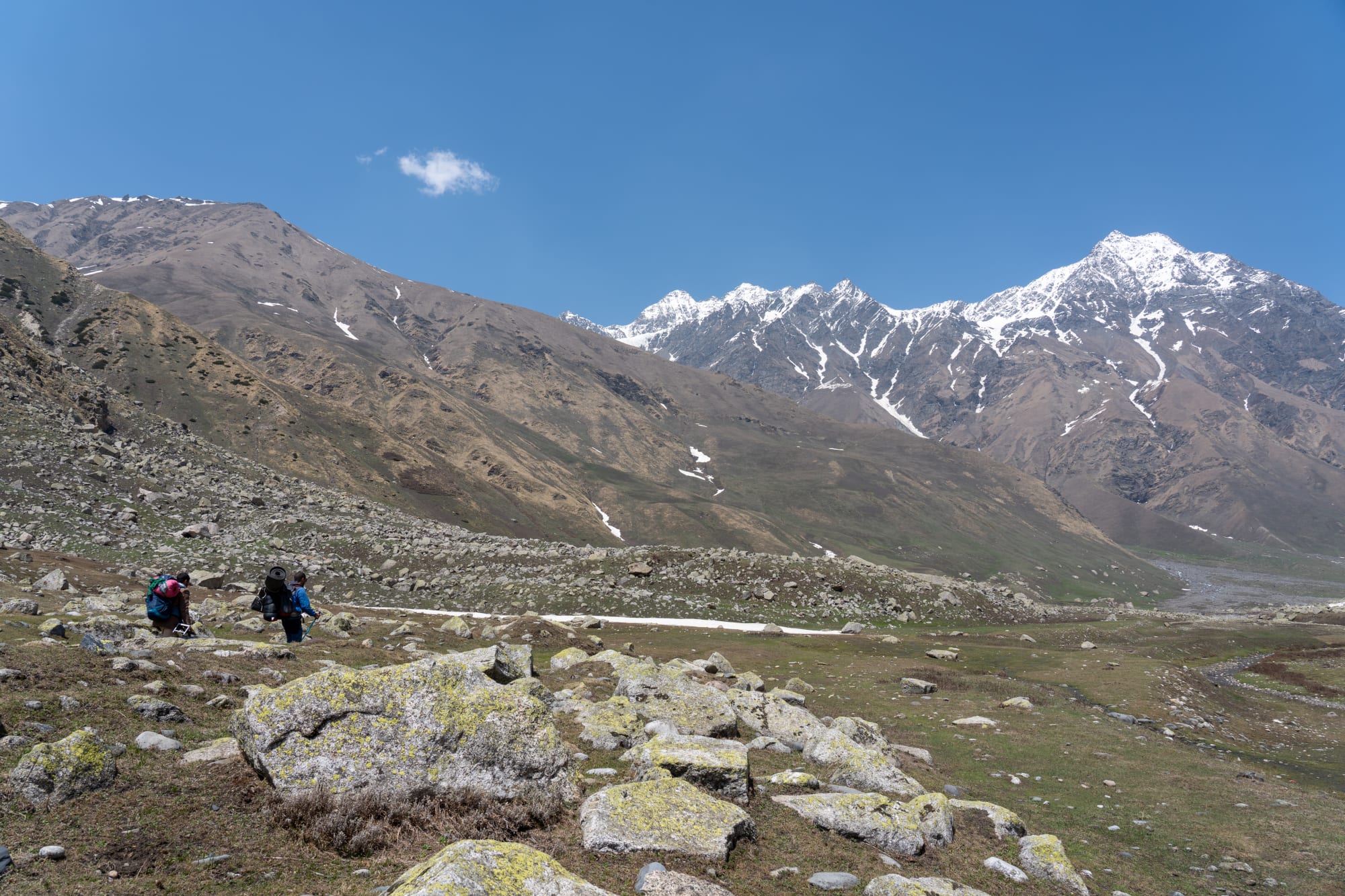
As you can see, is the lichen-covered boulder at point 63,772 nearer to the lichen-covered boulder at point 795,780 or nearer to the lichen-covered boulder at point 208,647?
the lichen-covered boulder at point 208,647

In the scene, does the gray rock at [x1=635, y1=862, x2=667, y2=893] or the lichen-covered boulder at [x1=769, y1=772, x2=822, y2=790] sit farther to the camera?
the lichen-covered boulder at [x1=769, y1=772, x2=822, y2=790]

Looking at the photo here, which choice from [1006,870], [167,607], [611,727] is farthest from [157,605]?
[1006,870]

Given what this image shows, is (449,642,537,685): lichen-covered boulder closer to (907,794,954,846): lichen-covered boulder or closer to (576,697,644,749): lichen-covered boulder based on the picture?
(576,697,644,749): lichen-covered boulder

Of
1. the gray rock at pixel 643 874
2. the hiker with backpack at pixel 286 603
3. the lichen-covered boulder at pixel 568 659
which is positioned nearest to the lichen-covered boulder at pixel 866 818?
the gray rock at pixel 643 874

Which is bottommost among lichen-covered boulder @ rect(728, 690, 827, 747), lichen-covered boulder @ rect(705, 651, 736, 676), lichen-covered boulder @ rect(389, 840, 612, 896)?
lichen-covered boulder @ rect(705, 651, 736, 676)

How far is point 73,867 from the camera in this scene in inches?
286

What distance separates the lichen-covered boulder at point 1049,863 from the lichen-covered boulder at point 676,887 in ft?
28.8

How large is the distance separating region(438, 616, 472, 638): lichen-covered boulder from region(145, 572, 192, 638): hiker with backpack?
693 inches

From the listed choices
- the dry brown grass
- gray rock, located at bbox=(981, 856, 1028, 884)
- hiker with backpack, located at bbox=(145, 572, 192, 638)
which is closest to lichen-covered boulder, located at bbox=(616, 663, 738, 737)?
gray rock, located at bbox=(981, 856, 1028, 884)

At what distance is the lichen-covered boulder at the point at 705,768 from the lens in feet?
41.8

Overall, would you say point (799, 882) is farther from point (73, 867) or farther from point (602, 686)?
point (602, 686)

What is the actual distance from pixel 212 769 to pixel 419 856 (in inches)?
166

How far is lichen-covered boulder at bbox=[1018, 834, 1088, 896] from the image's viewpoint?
518 inches

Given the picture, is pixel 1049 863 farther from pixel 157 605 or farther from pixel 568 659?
pixel 157 605
